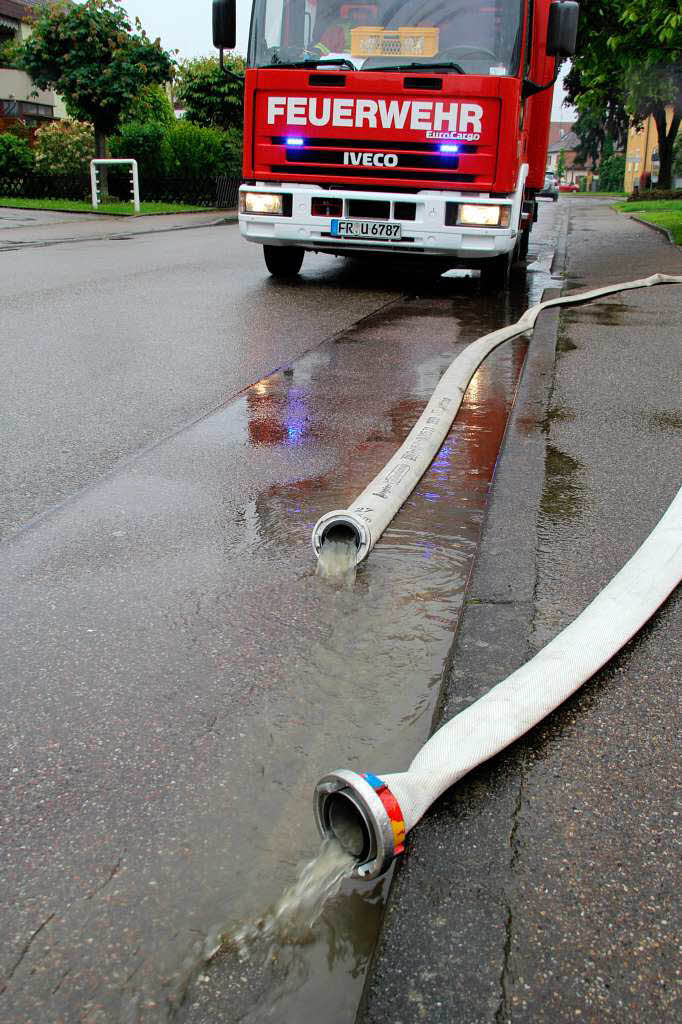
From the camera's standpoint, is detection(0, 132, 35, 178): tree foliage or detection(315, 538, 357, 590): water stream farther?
detection(0, 132, 35, 178): tree foliage

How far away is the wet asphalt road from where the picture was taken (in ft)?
5.47

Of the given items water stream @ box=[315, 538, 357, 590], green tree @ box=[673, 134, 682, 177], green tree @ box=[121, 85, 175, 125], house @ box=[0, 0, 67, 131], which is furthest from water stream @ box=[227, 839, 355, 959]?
green tree @ box=[673, 134, 682, 177]

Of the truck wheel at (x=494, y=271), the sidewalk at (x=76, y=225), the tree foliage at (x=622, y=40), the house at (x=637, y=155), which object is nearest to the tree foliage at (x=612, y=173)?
the house at (x=637, y=155)

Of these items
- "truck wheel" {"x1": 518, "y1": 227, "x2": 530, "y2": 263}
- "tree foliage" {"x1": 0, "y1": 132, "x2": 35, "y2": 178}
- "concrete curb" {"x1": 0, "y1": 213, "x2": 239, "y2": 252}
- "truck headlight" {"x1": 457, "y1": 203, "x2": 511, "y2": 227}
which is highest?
"tree foliage" {"x1": 0, "y1": 132, "x2": 35, "y2": 178}

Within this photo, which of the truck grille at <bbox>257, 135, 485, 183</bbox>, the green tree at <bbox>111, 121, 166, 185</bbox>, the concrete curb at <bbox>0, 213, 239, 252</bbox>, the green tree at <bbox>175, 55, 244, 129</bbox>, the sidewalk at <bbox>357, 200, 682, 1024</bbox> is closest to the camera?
the sidewalk at <bbox>357, 200, 682, 1024</bbox>

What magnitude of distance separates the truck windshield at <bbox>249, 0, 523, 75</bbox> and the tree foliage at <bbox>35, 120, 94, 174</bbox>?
812 inches

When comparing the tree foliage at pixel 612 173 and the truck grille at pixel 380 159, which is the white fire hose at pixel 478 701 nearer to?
the truck grille at pixel 380 159

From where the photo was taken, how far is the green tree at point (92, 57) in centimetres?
2667

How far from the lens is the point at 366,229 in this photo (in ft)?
31.8

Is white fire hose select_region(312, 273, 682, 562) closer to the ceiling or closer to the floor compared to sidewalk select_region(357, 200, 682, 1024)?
closer to the ceiling

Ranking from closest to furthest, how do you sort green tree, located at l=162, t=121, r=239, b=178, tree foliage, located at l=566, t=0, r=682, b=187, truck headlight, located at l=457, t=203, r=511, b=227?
truck headlight, located at l=457, t=203, r=511, b=227
tree foliage, located at l=566, t=0, r=682, b=187
green tree, located at l=162, t=121, r=239, b=178

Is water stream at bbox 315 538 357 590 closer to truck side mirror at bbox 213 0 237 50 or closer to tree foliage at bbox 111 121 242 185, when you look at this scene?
truck side mirror at bbox 213 0 237 50

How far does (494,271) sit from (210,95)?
3159cm

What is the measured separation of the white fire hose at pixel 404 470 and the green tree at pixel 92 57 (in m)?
23.6
